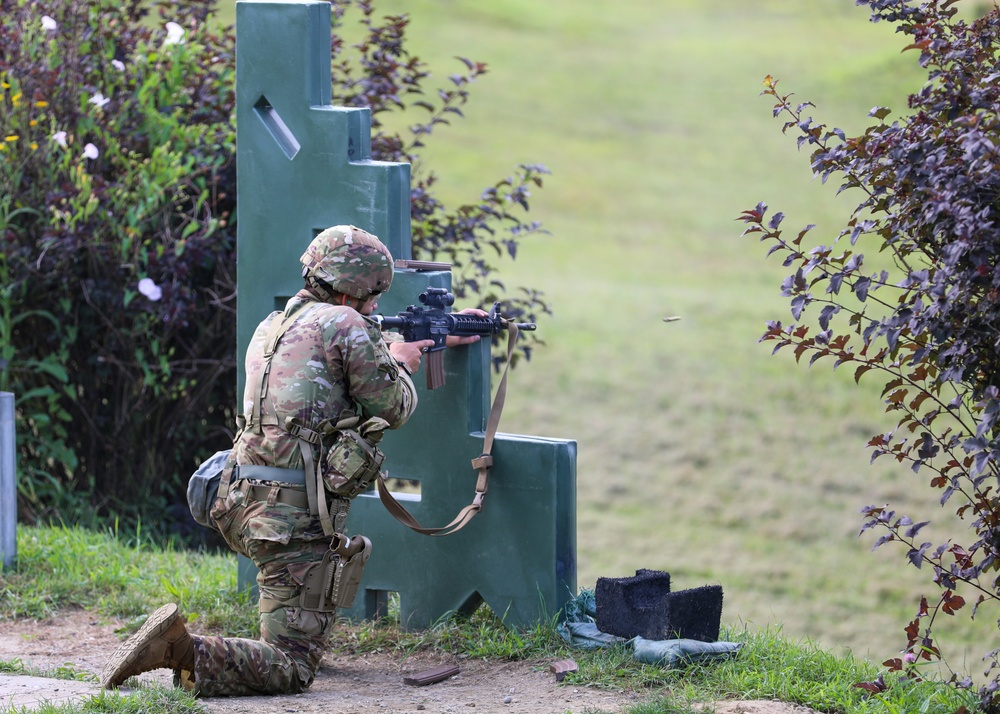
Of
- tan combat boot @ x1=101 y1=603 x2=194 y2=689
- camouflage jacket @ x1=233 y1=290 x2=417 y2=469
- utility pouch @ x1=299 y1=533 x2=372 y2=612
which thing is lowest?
tan combat boot @ x1=101 y1=603 x2=194 y2=689

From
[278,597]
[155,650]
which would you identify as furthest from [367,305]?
[155,650]

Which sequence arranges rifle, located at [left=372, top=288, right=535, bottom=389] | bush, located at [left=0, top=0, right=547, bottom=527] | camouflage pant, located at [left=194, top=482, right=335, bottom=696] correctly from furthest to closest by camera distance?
bush, located at [left=0, top=0, right=547, bottom=527]
rifle, located at [left=372, top=288, right=535, bottom=389]
camouflage pant, located at [left=194, top=482, right=335, bottom=696]

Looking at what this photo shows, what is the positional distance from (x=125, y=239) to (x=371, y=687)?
321 cm

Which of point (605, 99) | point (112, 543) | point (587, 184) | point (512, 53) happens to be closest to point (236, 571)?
point (112, 543)

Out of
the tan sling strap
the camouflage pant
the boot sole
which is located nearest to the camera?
the boot sole

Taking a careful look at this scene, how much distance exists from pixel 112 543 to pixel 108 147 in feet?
7.57

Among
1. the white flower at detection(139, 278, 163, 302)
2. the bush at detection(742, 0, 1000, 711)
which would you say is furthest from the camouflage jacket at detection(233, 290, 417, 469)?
the white flower at detection(139, 278, 163, 302)

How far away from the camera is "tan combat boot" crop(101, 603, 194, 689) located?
418 centimetres

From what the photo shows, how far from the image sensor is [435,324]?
194 inches

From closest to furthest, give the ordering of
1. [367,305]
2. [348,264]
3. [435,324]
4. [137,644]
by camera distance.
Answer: [137,644] → [348,264] → [367,305] → [435,324]

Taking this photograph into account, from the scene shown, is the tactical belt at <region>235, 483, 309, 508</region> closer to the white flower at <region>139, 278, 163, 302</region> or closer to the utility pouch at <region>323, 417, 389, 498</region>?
the utility pouch at <region>323, 417, 389, 498</region>

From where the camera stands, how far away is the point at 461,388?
204 inches

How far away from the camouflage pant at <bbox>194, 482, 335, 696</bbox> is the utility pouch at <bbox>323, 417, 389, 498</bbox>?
0.58ft

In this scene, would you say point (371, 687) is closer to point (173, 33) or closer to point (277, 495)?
point (277, 495)
